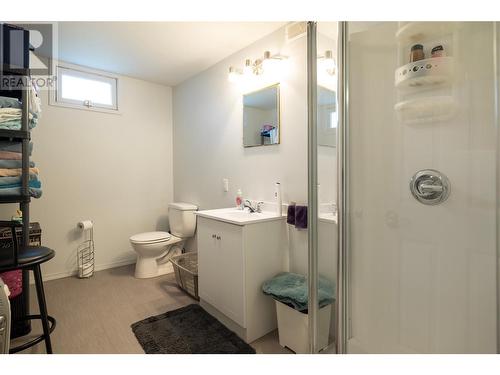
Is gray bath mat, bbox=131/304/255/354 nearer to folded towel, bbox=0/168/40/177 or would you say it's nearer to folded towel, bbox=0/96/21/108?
folded towel, bbox=0/168/40/177

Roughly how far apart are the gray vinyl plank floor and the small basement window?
6.27 ft

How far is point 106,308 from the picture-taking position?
6.59 ft

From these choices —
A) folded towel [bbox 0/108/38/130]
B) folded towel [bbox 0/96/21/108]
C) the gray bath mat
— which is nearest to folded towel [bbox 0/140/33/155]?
folded towel [bbox 0/108/38/130]

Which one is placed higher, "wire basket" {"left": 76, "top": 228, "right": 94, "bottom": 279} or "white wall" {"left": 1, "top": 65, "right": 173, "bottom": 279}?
"white wall" {"left": 1, "top": 65, "right": 173, "bottom": 279}

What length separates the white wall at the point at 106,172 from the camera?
2561 mm

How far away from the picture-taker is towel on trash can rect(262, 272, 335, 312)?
118 cm

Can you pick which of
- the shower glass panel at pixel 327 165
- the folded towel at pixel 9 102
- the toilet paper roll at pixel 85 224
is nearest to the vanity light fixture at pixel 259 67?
the shower glass panel at pixel 327 165

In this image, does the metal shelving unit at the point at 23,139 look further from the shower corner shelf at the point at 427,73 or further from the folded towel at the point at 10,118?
the shower corner shelf at the point at 427,73

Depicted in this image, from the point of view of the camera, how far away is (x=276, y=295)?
1531 millimetres

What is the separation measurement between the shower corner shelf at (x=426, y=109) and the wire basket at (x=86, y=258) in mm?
3136

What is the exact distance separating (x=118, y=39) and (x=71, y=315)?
2315 millimetres

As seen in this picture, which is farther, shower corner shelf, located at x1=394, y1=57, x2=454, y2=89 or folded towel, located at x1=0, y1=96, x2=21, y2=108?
folded towel, located at x1=0, y1=96, x2=21, y2=108
